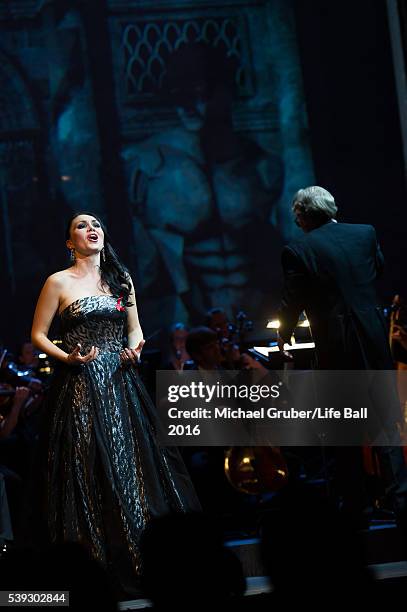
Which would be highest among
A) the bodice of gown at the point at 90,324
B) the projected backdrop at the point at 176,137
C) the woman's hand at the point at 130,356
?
the projected backdrop at the point at 176,137

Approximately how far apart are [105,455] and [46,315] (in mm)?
644

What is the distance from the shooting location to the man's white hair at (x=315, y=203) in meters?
3.44

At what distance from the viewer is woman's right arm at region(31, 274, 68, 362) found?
331 centimetres

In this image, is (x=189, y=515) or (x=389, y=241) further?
(x=389, y=241)

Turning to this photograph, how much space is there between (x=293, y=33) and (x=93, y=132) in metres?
2.64

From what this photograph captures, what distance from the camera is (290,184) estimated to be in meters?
9.63

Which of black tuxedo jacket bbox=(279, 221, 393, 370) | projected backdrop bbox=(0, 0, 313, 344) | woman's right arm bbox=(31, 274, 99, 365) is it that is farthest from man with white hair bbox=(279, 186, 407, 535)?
projected backdrop bbox=(0, 0, 313, 344)

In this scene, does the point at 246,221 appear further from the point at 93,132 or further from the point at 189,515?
the point at 189,515

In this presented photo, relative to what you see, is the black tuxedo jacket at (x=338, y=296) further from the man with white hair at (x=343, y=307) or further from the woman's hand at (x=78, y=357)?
the woman's hand at (x=78, y=357)

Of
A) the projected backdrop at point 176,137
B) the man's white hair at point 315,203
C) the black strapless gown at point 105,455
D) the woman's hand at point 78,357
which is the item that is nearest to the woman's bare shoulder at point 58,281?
the black strapless gown at point 105,455

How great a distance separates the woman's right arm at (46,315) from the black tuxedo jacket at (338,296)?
0.94 metres

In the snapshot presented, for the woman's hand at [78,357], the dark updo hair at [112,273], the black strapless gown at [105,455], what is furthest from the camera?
the dark updo hair at [112,273]

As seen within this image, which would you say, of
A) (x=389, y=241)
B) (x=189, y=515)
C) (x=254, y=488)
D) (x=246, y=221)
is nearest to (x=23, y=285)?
(x=246, y=221)

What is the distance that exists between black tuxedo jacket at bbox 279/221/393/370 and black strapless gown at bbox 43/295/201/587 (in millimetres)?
712
